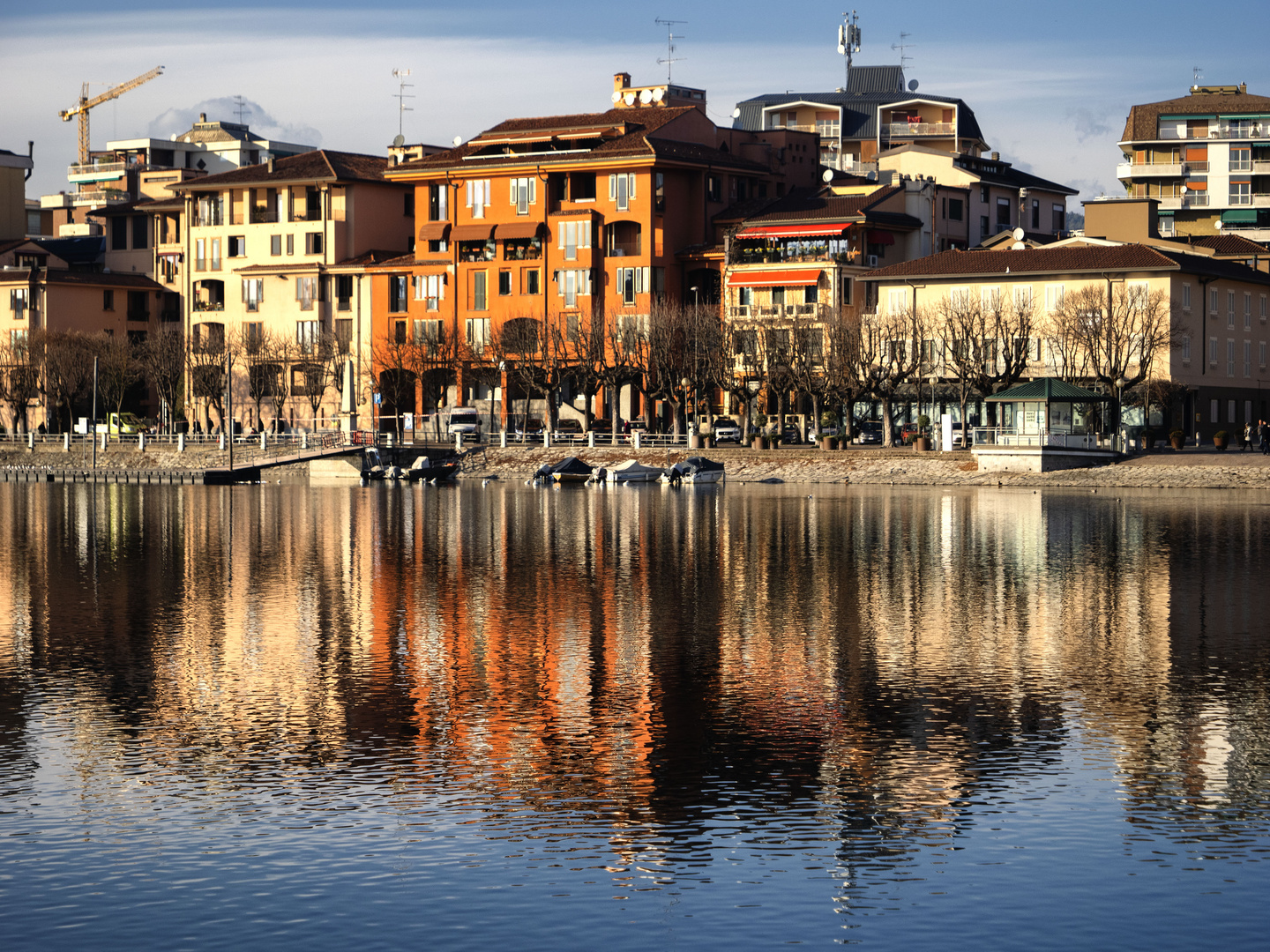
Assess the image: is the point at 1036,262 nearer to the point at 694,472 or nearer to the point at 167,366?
the point at 694,472

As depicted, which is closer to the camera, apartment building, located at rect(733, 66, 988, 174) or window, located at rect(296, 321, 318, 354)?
window, located at rect(296, 321, 318, 354)

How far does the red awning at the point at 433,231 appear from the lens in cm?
12569

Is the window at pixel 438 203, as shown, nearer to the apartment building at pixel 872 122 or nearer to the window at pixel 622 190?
the window at pixel 622 190

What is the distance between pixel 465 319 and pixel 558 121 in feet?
49.8

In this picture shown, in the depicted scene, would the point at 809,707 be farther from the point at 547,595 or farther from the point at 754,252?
the point at 754,252

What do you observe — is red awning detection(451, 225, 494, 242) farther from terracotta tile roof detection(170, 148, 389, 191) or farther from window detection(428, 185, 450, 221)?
terracotta tile roof detection(170, 148, 389, 191)

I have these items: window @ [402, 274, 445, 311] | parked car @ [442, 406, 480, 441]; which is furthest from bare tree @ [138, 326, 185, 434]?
parked car @ [442, 406, 480, 441]

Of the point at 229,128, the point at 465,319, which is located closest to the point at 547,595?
the point at 465,319

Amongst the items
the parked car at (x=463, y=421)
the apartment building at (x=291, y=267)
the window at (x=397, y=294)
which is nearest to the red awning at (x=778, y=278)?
the parked car at (x=463, y=421)

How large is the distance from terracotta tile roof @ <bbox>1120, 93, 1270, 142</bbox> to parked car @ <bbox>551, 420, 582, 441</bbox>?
199ft

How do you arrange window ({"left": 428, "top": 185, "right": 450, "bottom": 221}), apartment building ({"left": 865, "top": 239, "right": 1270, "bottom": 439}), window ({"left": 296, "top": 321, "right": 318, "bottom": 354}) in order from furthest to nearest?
window ({"left": 296, "top": 321, "right": 318, "bottom": 354}) → window ({"left": 428, "top": 185, "right": 450, "bottom": 221}) → apartment building ({"left": 865, "top": 239, "right": 1270, "bottom": 439})

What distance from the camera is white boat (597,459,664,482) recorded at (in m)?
95.8

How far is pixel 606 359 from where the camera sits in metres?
117

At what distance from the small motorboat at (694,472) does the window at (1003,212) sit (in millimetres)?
46927
